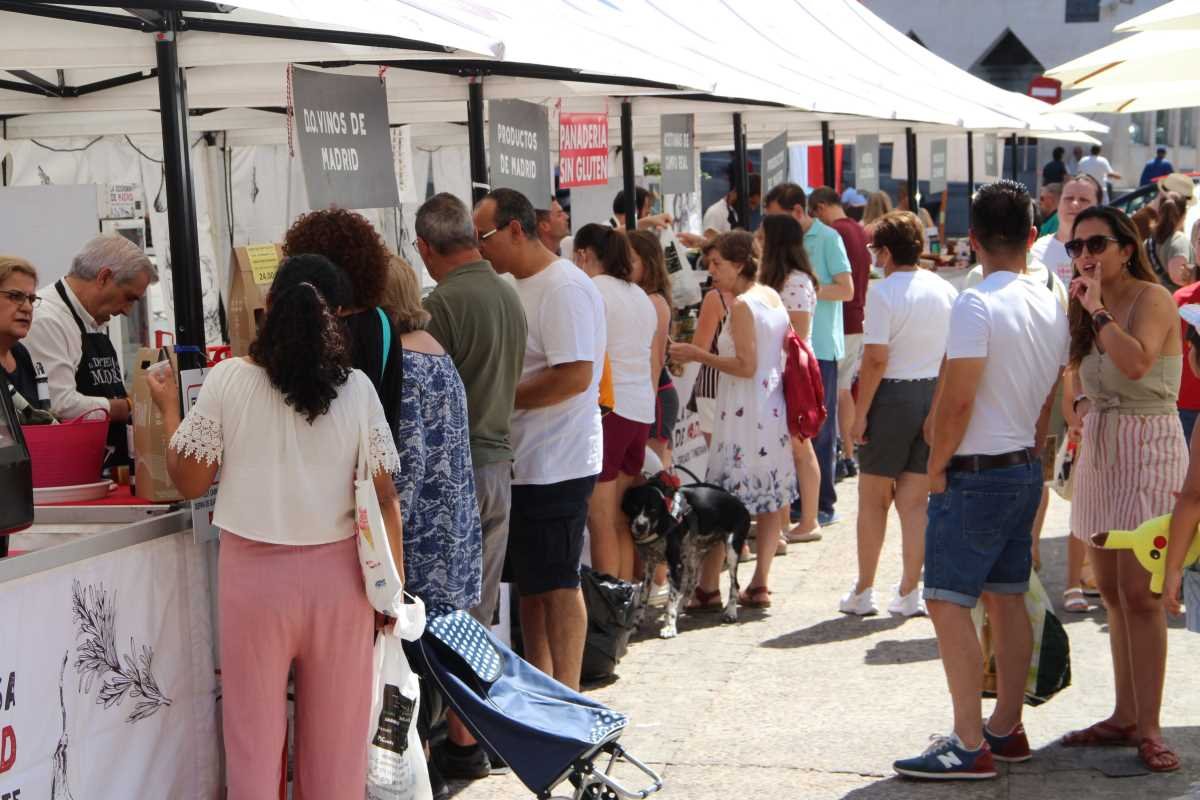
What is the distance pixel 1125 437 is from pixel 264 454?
10.2ft

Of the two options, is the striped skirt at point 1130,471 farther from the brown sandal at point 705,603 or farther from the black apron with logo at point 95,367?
the black apron with logo at point 95,367

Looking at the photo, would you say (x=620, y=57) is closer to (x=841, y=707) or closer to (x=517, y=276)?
(x=517, y=276)

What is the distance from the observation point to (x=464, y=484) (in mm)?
4691

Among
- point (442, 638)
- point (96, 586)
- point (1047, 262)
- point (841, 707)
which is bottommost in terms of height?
point (841, 707)

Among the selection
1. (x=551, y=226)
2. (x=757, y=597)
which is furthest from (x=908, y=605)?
(x=551, y=226)

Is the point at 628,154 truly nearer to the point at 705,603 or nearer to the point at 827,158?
the point at 705,603

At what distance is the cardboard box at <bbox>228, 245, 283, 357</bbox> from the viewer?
15.0ft

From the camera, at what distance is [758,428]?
302 inches

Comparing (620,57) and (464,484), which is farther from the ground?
(620,57)

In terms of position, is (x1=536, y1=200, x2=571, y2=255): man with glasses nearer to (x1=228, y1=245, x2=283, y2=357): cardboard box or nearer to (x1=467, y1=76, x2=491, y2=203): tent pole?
(x1=467, y1=76, x2=491, y2=203): tent pole

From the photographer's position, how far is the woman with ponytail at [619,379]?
6789 mm

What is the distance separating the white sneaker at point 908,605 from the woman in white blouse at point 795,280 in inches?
46.6

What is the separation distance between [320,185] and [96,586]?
5.78 feet

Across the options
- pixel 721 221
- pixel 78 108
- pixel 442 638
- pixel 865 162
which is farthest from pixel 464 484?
pixel 865 162
